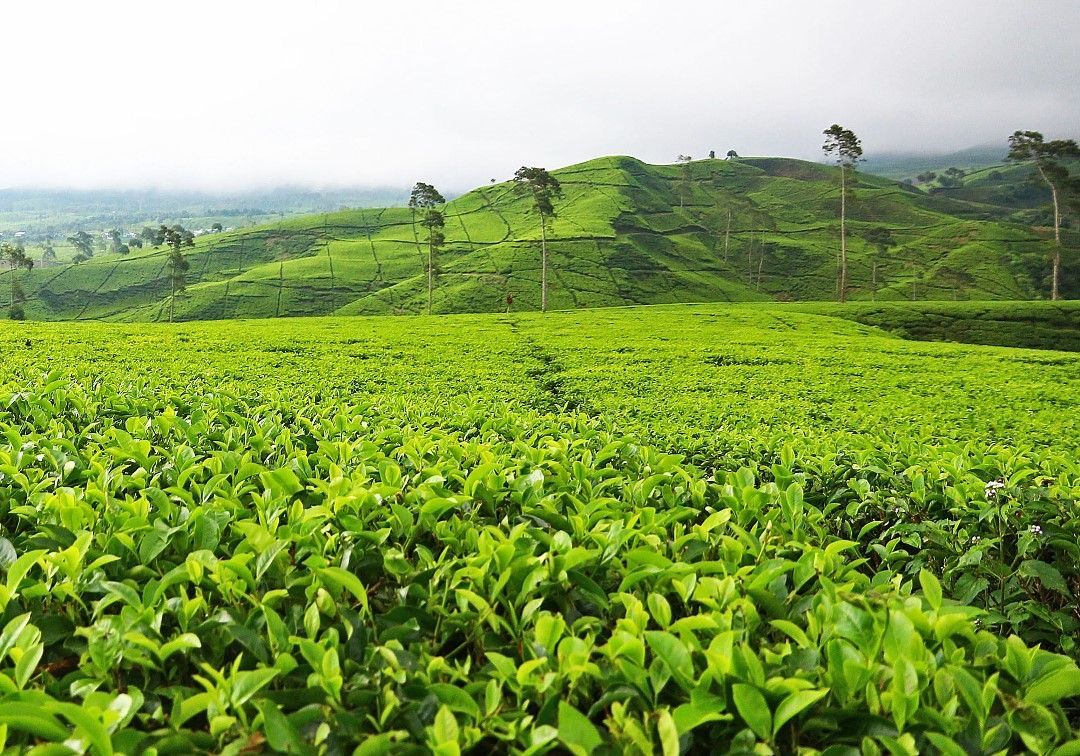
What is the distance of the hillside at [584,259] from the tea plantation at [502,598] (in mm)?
73694

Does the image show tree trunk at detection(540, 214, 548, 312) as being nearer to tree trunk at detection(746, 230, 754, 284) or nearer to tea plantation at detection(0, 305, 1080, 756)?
tree trunk at detection(746, 230, 754, 284)

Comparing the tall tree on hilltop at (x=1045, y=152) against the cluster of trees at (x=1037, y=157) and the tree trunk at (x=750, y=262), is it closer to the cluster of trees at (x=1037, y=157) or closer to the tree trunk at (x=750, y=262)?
the cluster of trees at (x=1037, y=157)

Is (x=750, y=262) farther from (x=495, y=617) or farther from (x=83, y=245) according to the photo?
(x=83, y=245)

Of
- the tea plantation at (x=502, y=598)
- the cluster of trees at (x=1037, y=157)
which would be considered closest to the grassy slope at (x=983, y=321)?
the cluster of trees at (x=1037, y=157)

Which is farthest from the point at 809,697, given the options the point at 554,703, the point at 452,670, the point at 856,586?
the point at 856,586

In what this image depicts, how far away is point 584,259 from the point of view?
9000 centimetres

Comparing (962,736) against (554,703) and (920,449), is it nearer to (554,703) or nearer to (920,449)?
(554,703)

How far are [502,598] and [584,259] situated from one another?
89759mm

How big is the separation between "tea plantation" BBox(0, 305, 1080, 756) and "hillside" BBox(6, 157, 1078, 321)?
73.7 metres

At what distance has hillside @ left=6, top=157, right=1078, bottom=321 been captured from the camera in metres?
85.9

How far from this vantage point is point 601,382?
1301 cm

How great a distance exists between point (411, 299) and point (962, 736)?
8380 cm

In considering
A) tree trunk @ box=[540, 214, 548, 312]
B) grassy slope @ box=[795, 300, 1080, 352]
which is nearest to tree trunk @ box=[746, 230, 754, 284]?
tree trunk @ box=[540, 214, 548, 312]

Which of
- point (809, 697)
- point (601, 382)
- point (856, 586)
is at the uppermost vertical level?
point (809, 697)
